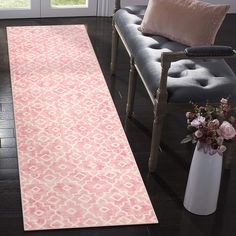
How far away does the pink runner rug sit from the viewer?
10.7 ft

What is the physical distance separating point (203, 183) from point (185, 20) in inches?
45.6

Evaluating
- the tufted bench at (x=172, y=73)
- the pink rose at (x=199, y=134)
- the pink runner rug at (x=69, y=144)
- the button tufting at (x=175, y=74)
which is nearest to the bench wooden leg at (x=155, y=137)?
the tufted bench at (x=172, y=73)

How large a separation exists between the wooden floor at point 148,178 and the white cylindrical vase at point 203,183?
0.05 meters

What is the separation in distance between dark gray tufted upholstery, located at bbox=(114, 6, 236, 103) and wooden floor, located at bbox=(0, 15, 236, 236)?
18.7 inches

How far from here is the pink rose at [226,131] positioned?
3.03 meters

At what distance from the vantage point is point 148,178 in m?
3.55

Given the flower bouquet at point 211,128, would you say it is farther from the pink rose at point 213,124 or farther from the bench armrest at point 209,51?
the bench armrest at point 209,51

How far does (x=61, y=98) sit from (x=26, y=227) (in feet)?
4.49

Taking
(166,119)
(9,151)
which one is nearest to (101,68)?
(166,119)

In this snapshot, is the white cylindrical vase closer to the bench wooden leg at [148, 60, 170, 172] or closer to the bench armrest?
the bench wooden leg at [148, 60, 170, 172]

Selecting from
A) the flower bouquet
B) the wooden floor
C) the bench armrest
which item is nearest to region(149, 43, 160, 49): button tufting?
the wooden floor

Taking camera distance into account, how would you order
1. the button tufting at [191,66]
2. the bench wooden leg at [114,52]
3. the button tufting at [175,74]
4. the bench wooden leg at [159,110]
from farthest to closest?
Result: the bench wooden leg at [114,52] < the button tufting at [191,66] < the button tufting at [175,74] < the bench wooden leg at [159,110]

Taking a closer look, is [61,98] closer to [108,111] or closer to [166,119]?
[108,111]

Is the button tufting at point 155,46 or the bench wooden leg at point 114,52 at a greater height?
the button tufting at point 155,46
